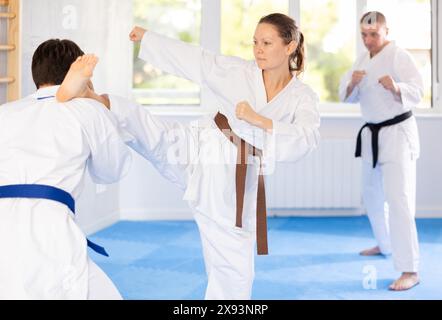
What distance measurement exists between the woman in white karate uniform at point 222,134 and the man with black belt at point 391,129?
131 cm

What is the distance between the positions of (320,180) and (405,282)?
2249 millimetres

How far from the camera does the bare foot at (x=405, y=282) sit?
Answer: 3637 mm

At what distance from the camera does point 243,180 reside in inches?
101

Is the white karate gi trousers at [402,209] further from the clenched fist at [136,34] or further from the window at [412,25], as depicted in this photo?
the window at [412,25]

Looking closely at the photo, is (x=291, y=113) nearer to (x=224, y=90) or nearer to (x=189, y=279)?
(x=224, y=90)

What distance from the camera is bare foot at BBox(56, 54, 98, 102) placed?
188 centimetres

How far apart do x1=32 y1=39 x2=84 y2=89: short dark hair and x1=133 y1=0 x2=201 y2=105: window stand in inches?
160

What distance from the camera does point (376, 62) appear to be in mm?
4047

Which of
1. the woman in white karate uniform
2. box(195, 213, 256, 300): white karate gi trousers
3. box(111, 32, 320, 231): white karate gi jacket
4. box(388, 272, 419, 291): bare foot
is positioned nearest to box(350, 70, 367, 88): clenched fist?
box(388, 272, 419, 291): bare foot

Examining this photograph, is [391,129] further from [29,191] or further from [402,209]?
[29,191]

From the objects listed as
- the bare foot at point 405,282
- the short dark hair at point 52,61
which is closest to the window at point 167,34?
the bare foot at point 405,282

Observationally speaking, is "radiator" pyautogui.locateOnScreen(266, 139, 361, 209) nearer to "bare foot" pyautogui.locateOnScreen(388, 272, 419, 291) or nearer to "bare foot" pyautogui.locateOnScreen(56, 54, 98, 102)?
"bare foot" pyautogui.locateOnScreen(388, 272, 419, 291)

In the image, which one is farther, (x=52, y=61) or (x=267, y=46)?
(x=267, y=46)

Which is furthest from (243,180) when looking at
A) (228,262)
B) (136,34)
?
(136,34)
